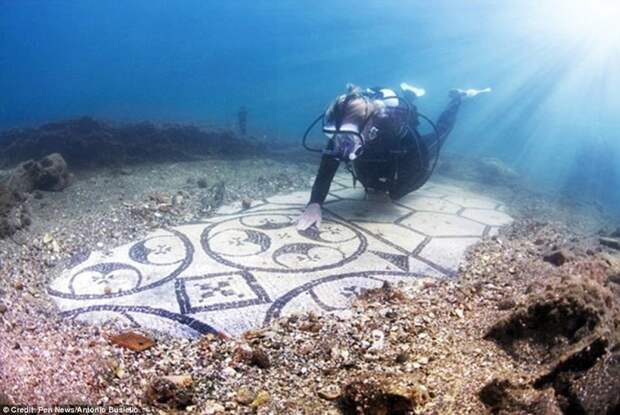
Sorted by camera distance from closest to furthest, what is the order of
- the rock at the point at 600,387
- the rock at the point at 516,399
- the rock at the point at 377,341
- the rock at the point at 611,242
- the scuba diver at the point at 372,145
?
1. the rock at the point at 600,387
2. the rock at the point at 516,399
3. the rock at the point at 377,341
4. the scuba diver at the point at 372,145
5. the rock at the point at 611,242

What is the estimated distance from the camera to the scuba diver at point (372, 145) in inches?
236

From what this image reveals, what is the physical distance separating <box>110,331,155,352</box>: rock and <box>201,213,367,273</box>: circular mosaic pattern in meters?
1.81

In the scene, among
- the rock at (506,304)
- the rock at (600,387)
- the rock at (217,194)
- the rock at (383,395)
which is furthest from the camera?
the rock at (217,194)

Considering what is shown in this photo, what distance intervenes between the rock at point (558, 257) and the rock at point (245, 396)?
13.1ft

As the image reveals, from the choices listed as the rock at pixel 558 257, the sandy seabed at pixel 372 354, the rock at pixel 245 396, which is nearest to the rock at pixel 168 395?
the sandy seabed at pixel 372 354

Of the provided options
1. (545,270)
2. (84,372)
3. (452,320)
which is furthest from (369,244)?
(84,372)

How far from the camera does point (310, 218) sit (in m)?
6.54

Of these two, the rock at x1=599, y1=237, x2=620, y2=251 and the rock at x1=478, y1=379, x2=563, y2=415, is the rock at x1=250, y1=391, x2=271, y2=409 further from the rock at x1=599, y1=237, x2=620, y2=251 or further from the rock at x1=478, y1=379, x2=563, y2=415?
the rock at x1=599, y1=237, x2=620, y2=251

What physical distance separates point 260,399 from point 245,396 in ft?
0.32

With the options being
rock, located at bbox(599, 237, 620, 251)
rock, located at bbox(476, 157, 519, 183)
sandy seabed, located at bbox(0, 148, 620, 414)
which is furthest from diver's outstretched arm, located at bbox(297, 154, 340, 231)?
rock, located at bbox(476, 157, 519, 183)

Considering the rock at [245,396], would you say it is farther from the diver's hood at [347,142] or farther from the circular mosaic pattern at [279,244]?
the diver's hood at [347,142]

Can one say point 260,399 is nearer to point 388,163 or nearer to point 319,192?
point 319,192

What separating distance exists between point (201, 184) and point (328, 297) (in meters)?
5.53

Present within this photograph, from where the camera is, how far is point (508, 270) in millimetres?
4812
